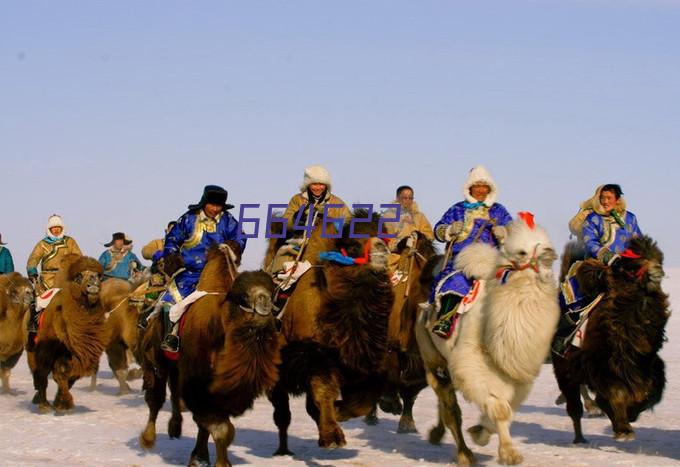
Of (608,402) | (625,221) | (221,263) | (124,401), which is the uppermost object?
(625,221)

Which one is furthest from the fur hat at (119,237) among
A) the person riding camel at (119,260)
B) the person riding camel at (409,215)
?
the person riding camel at (409,215)

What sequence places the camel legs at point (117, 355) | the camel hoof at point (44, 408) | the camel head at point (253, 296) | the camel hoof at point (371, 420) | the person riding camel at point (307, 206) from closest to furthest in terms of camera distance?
the camel head at point (253, 296)
the person riding camel at point (307, 206)
the camel hoof at point (371, 420)
the camel hoof at point (44, 408)
the camel legs at point (117, 355)

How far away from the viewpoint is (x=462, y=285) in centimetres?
1101

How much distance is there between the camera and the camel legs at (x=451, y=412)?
10703mm

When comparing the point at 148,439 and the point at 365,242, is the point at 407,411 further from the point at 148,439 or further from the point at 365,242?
the point at 365,242

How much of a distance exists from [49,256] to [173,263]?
23.5 feet

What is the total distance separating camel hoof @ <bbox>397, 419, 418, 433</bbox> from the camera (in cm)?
1369

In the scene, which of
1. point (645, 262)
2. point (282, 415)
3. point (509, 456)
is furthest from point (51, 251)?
point (509, 456)

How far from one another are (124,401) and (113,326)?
1.89 meters

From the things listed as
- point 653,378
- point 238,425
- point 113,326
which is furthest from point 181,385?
point 113,326

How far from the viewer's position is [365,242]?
434 inches

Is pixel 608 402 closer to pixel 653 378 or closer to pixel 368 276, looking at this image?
pixel 653 378

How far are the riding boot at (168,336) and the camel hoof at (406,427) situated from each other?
3.49 meters

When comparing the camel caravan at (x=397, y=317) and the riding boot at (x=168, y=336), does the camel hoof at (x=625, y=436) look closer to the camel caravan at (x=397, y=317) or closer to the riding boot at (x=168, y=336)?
the camel caravan at (x=397, y=317)
